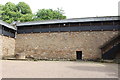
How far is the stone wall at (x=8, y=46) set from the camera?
19.6m

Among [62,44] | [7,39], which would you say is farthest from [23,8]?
[62,44]

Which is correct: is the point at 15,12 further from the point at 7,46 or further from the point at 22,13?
the point at 7,46

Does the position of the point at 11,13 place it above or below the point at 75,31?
above

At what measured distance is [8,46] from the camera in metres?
20.6

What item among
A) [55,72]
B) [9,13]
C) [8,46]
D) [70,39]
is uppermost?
[9,13]

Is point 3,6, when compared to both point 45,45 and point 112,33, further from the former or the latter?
point 112,33

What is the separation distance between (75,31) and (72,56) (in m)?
3.31

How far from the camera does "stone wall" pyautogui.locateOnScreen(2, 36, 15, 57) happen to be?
19.6 m

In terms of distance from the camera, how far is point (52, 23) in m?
20.4

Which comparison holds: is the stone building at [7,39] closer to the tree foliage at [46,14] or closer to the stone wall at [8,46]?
the stone wall at [8,46]

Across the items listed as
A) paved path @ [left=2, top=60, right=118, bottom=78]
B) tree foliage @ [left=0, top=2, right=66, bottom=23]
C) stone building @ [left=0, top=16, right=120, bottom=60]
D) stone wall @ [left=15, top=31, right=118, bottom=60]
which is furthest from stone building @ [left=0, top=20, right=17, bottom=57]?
tree foliage @ [left=0, top=2, right=66, bottom=23]

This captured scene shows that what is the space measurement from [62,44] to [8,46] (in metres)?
7.54

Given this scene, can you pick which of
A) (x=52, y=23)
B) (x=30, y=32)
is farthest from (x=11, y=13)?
(x=52, y=23)

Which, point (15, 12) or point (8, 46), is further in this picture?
point (15, 12)
